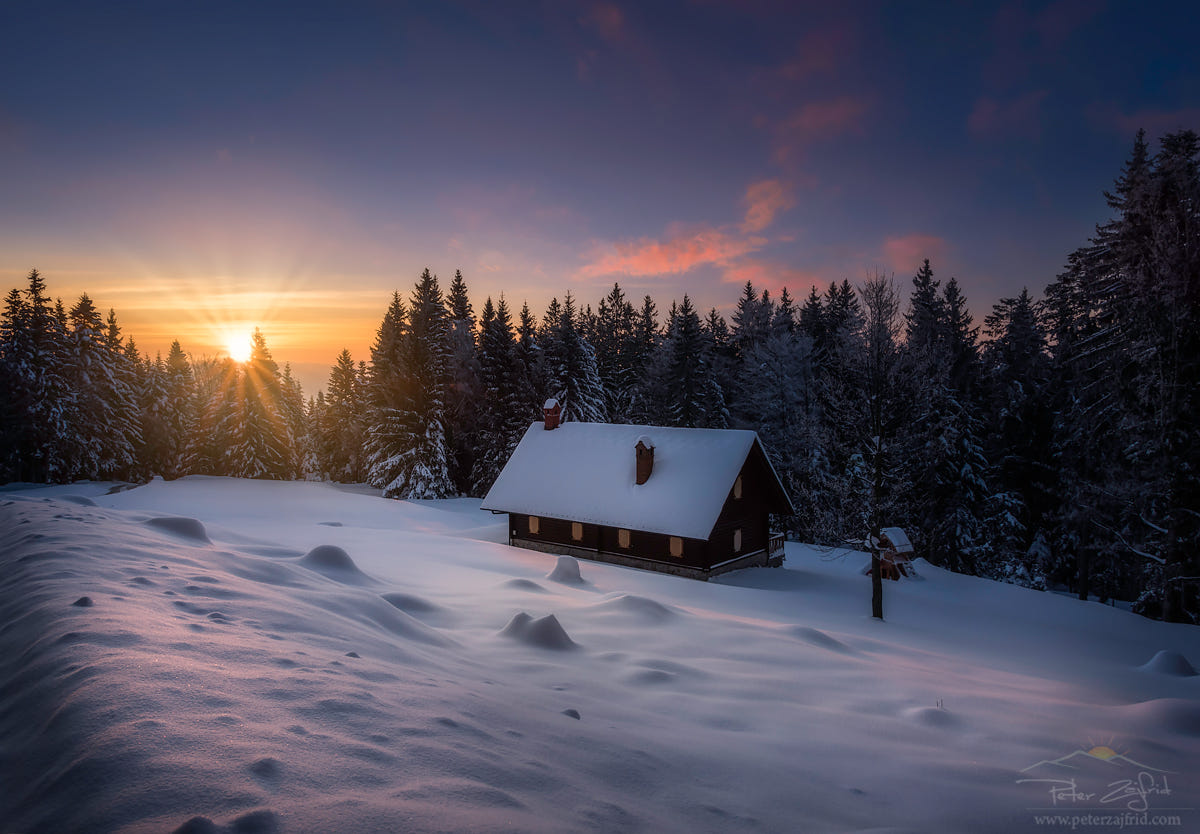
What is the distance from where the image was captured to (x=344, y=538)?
61.6 ft

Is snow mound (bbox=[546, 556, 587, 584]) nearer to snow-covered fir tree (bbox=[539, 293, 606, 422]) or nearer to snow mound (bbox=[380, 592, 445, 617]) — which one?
snow mound (bbox=[380, 592, 445, 617])

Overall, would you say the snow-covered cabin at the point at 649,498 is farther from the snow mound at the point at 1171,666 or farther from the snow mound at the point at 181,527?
the snow mound at the point at 181,527

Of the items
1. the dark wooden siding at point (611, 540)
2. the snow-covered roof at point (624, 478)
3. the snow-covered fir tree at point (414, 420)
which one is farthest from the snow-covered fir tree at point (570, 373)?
the dark wooden siding at point (611, 540)

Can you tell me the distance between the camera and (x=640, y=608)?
463 inches

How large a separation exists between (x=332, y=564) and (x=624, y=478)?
16780mm

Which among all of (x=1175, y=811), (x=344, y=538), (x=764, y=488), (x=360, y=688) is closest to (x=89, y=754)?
(x=360, y=688)

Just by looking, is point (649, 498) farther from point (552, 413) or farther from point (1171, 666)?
point (1171, 666)

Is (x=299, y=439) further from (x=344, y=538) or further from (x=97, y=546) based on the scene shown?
(x=97, y=546)

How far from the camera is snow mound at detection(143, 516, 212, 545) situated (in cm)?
1153

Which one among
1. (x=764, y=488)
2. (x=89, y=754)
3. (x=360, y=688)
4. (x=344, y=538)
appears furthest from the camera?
(x=764, y=488)

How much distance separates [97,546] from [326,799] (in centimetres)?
779

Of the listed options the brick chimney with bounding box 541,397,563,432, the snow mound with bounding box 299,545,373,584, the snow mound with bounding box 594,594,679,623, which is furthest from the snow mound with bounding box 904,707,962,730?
the brick chimney with bounding box 541,397,563,432

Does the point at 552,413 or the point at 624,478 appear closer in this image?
the point at 624,478

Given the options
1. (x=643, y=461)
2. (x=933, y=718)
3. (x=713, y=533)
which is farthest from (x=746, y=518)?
(x=933, y=718)
